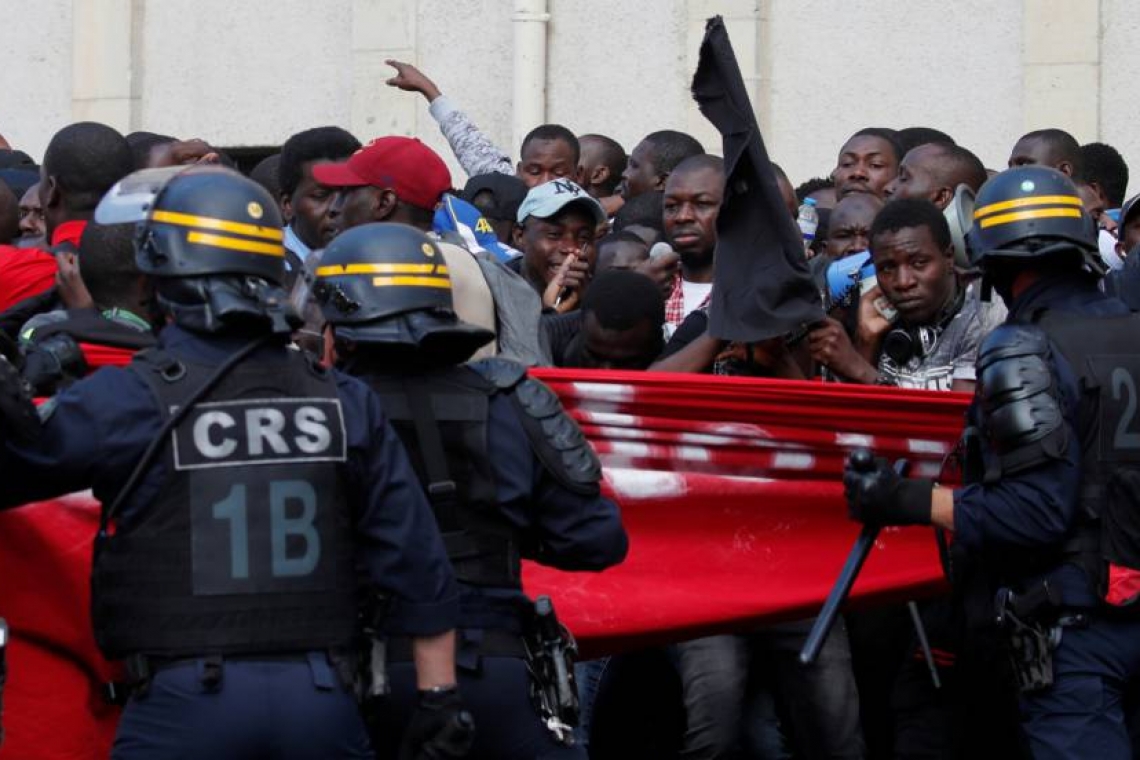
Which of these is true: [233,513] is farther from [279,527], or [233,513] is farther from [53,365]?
[53,365]

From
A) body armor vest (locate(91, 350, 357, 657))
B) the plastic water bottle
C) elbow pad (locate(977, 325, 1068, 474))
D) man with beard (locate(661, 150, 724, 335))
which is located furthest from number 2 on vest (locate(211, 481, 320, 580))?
the plastic water bottle

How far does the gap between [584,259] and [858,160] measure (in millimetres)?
1872

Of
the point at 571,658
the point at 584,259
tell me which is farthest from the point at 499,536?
the point at 584,259

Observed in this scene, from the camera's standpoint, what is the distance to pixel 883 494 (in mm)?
6570

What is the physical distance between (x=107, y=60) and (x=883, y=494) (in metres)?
9.84

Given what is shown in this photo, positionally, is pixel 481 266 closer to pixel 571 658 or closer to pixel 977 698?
pixel 571 658

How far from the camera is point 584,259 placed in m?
9.08

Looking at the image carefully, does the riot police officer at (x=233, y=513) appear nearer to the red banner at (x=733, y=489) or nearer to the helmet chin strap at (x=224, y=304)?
the helmet chin strap at (x=224, y=304)

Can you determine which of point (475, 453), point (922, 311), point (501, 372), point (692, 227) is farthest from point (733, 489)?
point (692, 227)

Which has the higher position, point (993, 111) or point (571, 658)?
point (993, 111)

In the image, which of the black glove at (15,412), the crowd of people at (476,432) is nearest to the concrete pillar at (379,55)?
the crowd of people at (476,432)

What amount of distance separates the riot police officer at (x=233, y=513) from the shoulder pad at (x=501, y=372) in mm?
525

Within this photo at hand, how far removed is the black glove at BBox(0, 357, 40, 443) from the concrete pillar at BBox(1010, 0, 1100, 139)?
8.81 meters

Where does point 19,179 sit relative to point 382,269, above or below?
above
